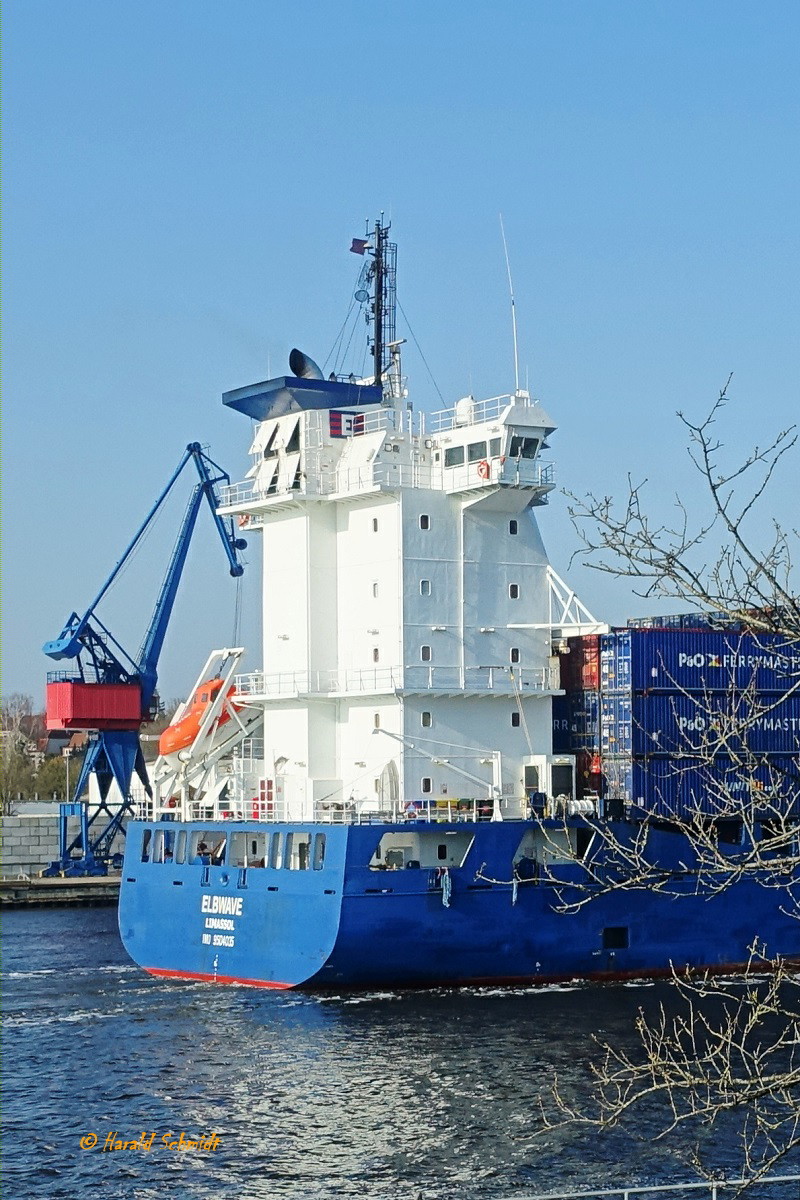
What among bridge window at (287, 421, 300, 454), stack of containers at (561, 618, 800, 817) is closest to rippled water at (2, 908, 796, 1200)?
stack of containers at (561, 618, 800, 817)

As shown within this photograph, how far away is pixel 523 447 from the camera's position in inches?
1302

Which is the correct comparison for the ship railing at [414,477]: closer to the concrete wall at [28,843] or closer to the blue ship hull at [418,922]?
the blue ship hull at [418,922]

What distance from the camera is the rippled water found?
59.6ft

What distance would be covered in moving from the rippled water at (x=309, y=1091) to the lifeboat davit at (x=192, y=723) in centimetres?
567

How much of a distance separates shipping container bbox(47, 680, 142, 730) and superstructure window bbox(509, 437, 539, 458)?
971 inches

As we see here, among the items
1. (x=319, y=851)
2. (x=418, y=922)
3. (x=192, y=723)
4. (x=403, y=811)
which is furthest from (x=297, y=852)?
(x=192, y=723)

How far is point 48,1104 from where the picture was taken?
21.7 metres

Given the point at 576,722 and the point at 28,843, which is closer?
the point at 576,722

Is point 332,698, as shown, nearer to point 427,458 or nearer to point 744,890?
point 427,458

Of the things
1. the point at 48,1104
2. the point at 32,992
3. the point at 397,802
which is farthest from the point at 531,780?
the point at 48,1104

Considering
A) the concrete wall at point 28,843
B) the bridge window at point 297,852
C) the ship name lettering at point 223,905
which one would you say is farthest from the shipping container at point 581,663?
the concrete wall at point 28,843

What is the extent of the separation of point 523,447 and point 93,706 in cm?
2517

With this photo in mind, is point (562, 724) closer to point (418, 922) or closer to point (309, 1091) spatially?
point (418, 922)

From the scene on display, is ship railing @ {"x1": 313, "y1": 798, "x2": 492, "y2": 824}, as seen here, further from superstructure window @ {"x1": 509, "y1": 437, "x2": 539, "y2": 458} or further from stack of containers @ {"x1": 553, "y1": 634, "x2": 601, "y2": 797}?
superstructure window @ {"x1": 509, "y1": 437, "x2": 539, "y2": 458}
